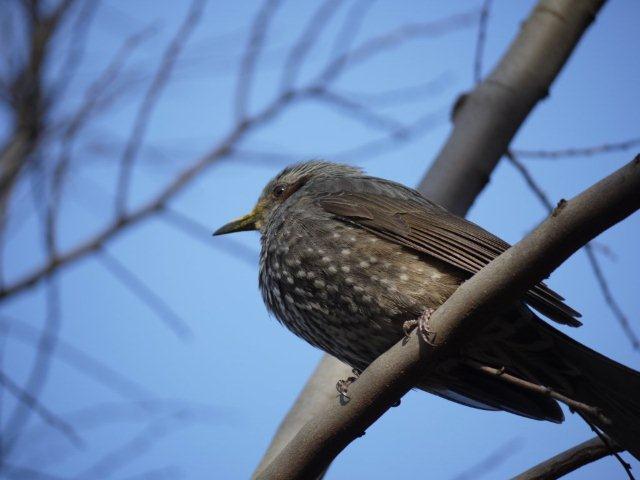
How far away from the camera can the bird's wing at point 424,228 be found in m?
2.90

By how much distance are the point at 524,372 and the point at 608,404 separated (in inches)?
15.1

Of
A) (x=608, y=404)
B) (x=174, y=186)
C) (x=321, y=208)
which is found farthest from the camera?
(x=174, y=186)

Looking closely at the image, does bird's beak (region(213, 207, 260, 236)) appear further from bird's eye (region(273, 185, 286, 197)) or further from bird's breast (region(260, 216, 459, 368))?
bird's breast (region(260, 216, 459, 368))

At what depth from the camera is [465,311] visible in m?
2.45

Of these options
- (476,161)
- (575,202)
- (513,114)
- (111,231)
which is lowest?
(111,231)

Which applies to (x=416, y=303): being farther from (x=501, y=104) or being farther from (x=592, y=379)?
(x=501, y=104)

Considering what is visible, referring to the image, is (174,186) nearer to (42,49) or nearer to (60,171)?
(60,171)

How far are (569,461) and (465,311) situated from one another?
669 millimetres

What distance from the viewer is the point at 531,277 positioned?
2.34 metres

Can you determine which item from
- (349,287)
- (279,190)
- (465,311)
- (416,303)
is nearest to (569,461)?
(465,311)

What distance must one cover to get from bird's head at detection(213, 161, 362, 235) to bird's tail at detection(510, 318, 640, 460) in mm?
1685

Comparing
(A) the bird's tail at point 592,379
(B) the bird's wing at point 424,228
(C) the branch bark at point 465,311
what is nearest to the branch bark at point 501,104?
(B) the bird's wing at point 424,228

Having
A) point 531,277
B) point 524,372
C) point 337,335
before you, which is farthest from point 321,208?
point 531,277

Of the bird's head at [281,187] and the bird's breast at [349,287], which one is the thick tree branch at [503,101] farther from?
the bird's breast at [349,287]
